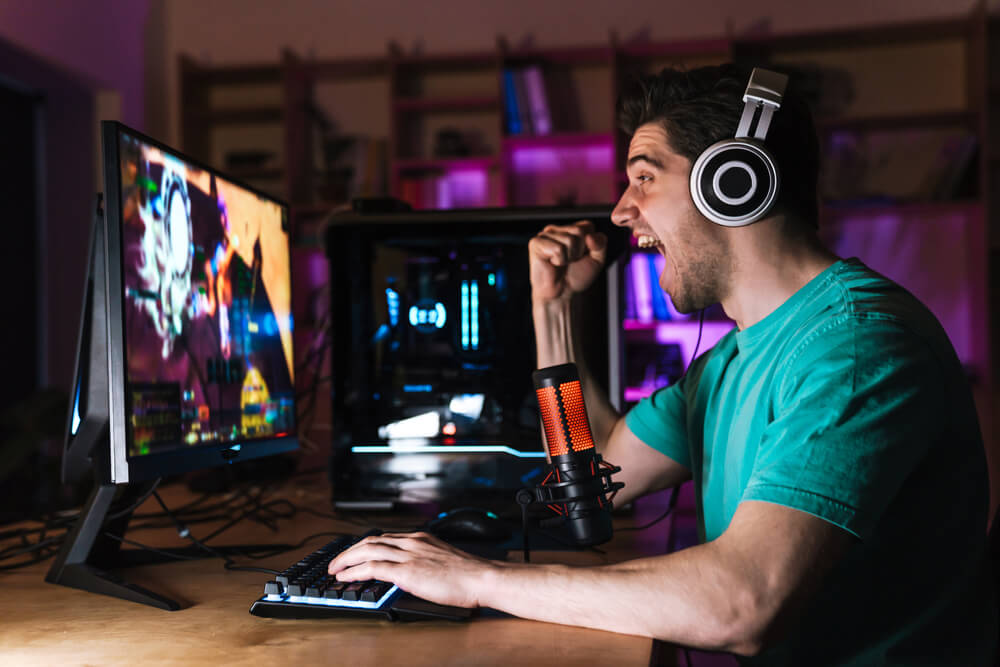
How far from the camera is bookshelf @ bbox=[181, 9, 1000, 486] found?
325 centimetres

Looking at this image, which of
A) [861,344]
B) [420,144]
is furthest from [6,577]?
[420,144]

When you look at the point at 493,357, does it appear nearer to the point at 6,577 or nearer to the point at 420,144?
the point at 6,577

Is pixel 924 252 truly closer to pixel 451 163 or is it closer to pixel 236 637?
pixel 451 163

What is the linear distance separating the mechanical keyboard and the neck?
0.52m

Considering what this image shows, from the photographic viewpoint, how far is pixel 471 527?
102 centimetres

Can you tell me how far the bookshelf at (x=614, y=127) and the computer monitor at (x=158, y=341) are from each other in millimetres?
2163

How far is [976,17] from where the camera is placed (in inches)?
126

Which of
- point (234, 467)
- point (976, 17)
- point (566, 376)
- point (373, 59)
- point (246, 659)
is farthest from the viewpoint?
point (373, 59)

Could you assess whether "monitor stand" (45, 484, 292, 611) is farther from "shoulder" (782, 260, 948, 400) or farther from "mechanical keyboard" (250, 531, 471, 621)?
"shoulder" (782, 260, 948, 400)

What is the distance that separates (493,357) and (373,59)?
2.80 m

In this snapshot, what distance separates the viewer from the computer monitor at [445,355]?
126cm

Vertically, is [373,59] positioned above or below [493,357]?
above

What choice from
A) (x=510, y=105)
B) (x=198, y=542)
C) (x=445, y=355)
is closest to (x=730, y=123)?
(x=445, y=355)

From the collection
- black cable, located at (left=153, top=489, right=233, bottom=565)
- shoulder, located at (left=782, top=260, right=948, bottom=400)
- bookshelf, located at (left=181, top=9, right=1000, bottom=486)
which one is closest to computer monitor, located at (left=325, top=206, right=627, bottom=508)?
black cable, located at (left=153, top=489, right=233, bottom=565)
